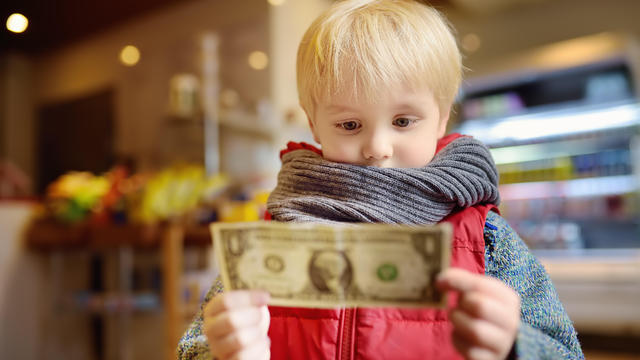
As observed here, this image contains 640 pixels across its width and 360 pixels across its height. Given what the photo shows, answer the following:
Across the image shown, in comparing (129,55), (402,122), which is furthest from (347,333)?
(129,55)

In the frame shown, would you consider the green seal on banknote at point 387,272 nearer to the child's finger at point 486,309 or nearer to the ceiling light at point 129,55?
the child's finger at point 486,309

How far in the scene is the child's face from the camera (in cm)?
75

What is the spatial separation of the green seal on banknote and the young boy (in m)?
0.19

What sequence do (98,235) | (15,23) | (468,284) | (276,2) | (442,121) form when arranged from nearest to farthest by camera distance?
(468,284) → (442,121) → (15,23) → (98,235) → (276,2)

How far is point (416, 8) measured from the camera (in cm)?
83

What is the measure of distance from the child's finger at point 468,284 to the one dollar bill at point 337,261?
10 mm

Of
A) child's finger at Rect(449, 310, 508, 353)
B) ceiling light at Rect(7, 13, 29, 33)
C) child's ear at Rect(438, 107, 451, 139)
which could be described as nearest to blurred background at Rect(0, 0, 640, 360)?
ceiling light at Rect(7, 13, 29, 33)

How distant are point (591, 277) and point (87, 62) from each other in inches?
210

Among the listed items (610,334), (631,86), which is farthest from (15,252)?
(631,86)

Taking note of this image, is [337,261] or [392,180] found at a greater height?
[392,180]

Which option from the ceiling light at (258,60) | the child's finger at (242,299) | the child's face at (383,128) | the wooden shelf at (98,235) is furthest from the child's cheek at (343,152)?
the ceiling light at (258,60)

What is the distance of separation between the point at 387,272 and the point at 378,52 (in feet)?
1.10

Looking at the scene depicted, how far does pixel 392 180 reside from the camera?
764 mm

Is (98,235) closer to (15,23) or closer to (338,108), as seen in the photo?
(15,23)
